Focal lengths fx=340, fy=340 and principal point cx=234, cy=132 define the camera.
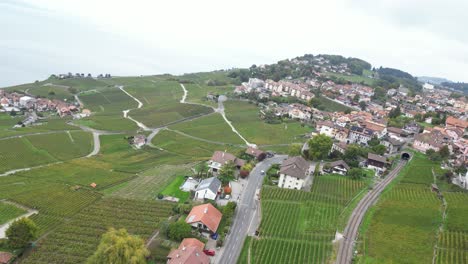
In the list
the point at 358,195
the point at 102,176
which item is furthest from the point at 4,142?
the point at 358,195

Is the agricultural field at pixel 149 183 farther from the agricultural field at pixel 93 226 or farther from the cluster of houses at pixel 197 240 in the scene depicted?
the cluster of houses at pixel 197 240

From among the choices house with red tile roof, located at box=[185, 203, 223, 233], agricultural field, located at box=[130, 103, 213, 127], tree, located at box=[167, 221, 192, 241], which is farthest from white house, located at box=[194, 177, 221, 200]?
agricultural field, located at box=[130, 103, 213, 127]

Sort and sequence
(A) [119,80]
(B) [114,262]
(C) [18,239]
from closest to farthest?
1. (B) [114,262]
2. (C) [18,239]
3. (A) [119,80]

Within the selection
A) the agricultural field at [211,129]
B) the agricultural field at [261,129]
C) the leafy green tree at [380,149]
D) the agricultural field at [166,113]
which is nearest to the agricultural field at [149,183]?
the agricultural field at [211,129]

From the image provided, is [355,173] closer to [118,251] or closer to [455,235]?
[455,235]

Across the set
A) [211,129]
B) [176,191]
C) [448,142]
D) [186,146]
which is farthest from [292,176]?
[211,129]

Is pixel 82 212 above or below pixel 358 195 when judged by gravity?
below

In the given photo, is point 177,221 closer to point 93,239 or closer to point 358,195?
point 93,239
